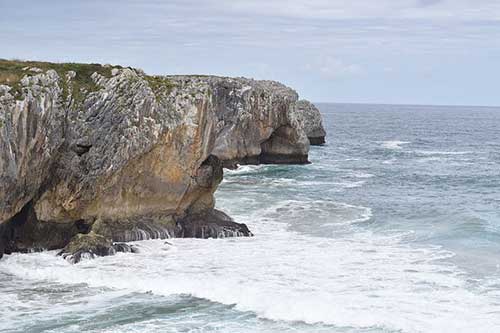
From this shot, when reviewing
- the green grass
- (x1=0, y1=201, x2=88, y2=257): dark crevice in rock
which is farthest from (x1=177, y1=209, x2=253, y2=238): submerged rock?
the green grass

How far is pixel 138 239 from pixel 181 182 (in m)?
3.45

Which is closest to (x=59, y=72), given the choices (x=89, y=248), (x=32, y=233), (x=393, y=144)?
(x=32, y=233)

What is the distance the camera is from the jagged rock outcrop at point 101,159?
30.0 metres

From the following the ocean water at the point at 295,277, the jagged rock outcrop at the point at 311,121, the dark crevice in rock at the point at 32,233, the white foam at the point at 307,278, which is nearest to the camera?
the ocean water at the point at 295,277

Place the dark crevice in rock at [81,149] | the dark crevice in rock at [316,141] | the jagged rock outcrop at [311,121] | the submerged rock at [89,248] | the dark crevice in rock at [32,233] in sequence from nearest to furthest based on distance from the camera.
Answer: the submerged rock at [89,248] → the dark crevice in rock at [32,233] → the dark crevice in rock at [81,149] → the jagged rock outcrop at [311,121] → the dark crevice in rock at [316,141]

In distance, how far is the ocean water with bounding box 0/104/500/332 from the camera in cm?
2275

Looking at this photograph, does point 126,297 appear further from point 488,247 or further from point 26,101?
point 488,247

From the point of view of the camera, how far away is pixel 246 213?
42.4 m

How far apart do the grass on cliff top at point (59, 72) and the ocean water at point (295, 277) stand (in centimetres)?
716

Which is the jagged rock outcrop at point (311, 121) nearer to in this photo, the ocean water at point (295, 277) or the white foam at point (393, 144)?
the white foam at point (393, 144)

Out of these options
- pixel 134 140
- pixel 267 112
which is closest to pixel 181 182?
pixel 134 140

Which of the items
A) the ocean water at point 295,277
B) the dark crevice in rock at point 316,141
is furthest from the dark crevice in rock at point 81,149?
the dark crevice in rock at point 316,141

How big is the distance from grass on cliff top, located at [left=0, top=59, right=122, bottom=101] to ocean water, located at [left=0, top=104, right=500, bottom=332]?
716 cm

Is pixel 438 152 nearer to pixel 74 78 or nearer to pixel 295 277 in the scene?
pixel 74 78
